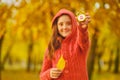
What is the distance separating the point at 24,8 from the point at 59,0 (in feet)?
2.75

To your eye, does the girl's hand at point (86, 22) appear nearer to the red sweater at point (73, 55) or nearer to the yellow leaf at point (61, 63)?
the red sweater at point (73, 55)

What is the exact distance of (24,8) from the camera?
697cm

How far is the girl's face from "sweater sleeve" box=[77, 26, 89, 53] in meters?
0.18

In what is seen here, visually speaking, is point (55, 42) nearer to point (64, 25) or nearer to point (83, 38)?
point (64, 25)

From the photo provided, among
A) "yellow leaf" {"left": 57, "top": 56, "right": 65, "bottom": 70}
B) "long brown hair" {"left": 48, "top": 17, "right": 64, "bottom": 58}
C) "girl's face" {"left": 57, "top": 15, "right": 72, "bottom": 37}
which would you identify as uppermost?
"girl's face" {"left": 57, "top": 15, "right": 72, "bottom": 37}

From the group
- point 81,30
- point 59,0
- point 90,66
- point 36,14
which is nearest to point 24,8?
point 36,14

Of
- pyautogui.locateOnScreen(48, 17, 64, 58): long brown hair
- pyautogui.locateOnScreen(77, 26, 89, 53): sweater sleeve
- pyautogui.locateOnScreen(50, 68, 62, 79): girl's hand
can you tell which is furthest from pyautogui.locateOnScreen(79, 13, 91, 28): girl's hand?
pyautogui.locateOnScreen(50, 68, 62, 79): girl's hand

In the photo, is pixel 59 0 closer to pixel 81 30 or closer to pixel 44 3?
pixel 44 3

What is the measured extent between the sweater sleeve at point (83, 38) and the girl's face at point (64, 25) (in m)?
0.18

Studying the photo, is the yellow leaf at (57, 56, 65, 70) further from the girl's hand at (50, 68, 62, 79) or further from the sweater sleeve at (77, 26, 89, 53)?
the sweater sleeve at (77, 26, 89, 53)

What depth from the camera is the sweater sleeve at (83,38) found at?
367 cm

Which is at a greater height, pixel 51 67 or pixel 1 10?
pixel 1 10

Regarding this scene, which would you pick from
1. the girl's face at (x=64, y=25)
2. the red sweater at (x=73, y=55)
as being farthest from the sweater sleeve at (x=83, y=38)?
the girl's face at (x=64, y=25)

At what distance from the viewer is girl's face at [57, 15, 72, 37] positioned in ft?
12.7
